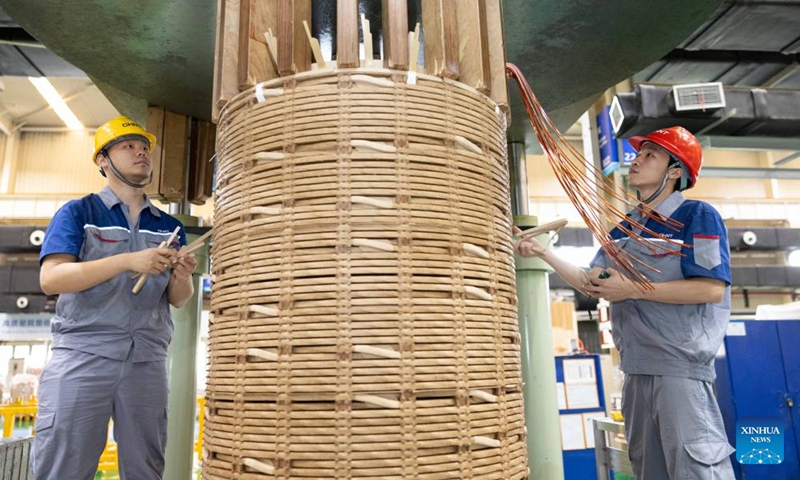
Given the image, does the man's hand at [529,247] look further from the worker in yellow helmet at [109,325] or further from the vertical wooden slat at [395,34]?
the worker in yellow helmet at [109,325]

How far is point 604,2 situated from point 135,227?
8.77ft

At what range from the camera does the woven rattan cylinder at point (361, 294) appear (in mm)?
1931

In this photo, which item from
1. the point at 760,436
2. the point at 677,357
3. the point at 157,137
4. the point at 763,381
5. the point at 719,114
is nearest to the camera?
the point at 677,357

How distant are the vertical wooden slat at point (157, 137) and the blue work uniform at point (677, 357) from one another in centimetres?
341

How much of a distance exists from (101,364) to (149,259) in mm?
549

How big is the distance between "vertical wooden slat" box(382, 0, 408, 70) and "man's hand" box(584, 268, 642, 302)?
1.47 m

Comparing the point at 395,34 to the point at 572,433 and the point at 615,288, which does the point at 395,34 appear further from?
the point at 572,433

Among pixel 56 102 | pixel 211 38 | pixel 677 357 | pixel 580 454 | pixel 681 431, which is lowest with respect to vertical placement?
pixel 580 454

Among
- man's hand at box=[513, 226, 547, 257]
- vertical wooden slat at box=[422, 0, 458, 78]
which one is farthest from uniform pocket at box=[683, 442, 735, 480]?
vertical wooden slat at box=[422, 0, 458, 78]

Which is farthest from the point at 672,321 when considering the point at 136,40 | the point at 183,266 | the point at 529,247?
A: the point at 136,40

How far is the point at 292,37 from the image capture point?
2279mm

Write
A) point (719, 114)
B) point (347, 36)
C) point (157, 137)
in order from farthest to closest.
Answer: point (719, 114)
point (157, 137)
point (347, 36)

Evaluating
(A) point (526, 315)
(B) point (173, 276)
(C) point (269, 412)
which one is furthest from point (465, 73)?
(A) point (526, 315)

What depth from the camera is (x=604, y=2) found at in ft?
10.5
